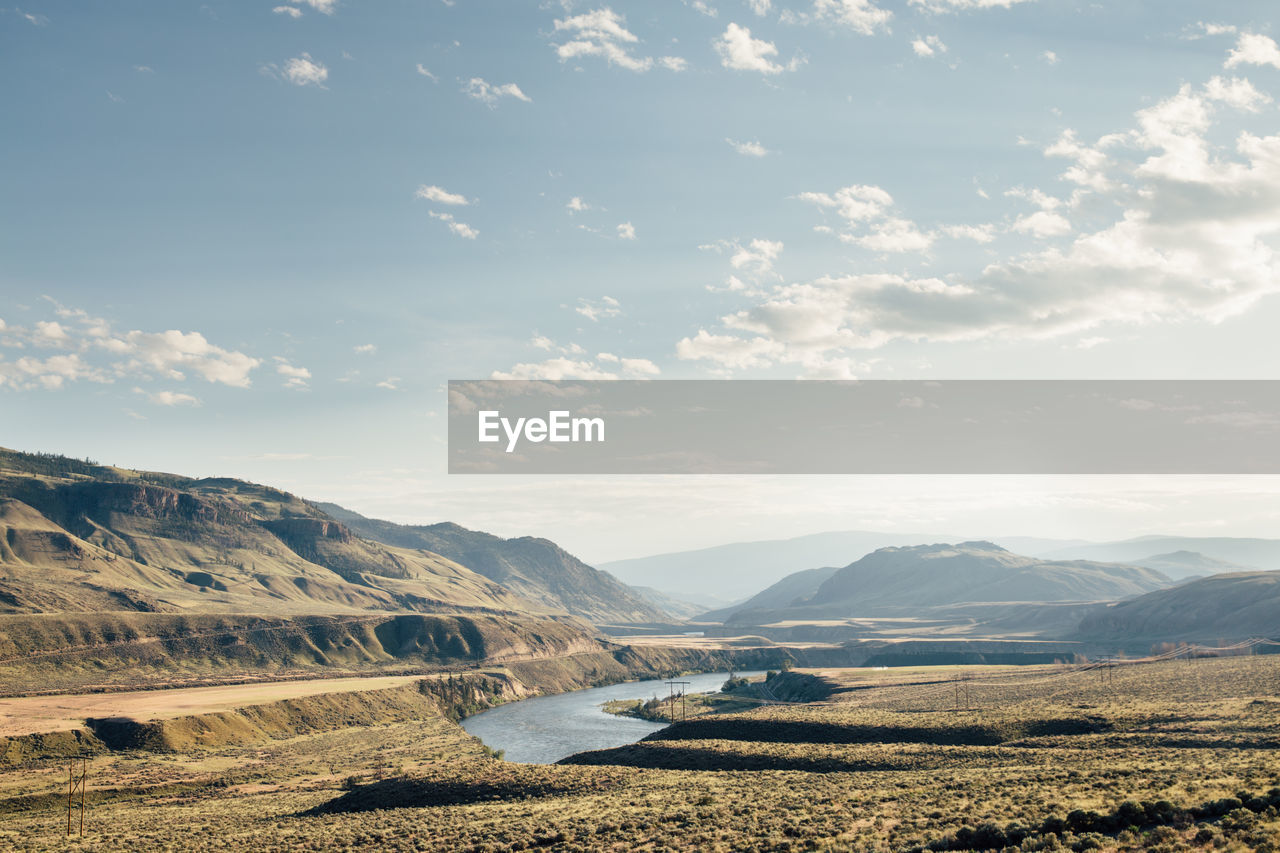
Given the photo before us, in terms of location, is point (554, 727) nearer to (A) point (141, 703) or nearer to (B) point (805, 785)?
(A) point (141, 703)

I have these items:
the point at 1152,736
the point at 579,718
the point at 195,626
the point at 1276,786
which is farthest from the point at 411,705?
the point at 1276,786

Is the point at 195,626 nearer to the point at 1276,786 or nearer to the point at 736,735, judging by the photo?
the point at 736,735

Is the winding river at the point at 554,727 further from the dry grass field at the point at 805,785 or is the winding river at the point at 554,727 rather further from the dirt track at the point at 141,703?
the dirt track at the point at 141,703

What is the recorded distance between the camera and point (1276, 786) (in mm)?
31984

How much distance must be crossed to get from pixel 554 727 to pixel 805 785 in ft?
303

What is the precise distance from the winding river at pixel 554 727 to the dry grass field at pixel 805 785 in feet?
42.9

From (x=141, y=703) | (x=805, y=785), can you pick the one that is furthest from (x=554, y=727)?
(x=805, y=785)

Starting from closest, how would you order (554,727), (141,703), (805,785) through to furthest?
(805,785)
(141,703)
(554,727)

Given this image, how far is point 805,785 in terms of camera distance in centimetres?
5147

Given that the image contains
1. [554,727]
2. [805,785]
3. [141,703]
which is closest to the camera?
[805,785]

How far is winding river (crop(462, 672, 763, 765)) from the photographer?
110562mm

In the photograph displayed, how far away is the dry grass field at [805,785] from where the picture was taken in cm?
3350

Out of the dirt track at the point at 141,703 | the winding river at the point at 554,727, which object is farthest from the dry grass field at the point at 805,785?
the dirt track at the point at 141,703

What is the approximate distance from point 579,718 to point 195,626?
340 ft
